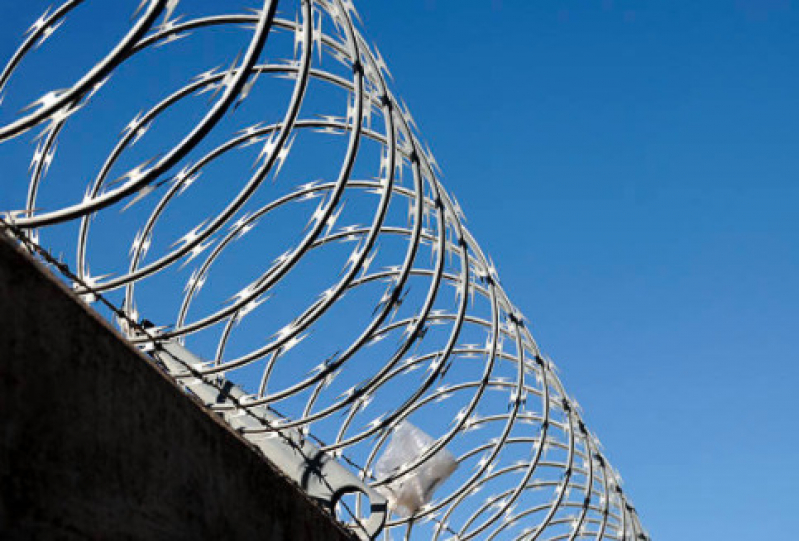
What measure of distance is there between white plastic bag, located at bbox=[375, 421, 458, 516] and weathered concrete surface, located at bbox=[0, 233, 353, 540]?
5.89 m

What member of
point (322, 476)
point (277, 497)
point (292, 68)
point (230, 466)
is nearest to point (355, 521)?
point (322, 476)

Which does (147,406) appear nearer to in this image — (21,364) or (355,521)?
(21,364)

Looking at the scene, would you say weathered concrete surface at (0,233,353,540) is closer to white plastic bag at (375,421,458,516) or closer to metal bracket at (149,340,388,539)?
metal bracket at (149,340,388,539)

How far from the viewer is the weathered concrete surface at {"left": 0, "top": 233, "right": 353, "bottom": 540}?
5.53 meters

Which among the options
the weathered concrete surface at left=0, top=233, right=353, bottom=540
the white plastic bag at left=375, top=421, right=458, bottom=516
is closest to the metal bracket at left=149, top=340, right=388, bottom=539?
the white plastic bag at left=375, top=421, right=458, bottom=516

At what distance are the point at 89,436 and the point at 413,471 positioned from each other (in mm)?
7976

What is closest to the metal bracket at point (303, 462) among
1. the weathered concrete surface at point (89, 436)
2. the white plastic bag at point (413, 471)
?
the white plastic bag at point (413, 471)

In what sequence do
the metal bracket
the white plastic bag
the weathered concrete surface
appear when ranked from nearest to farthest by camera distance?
the weathered concrete surface, the metal bracket, the white plastic bag

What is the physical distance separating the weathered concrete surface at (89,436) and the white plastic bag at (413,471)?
19.3 feet

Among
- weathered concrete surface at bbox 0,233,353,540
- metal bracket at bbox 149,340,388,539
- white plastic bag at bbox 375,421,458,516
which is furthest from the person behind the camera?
white plastic bag at bbox 375,421,458,516

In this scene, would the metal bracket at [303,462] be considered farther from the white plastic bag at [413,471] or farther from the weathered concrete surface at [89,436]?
the weathered concrete surface at [89,436]

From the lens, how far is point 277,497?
28.9 ft

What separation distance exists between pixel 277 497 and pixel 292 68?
420 centimetres

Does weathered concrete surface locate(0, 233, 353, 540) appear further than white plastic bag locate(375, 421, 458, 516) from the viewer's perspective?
No
